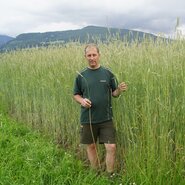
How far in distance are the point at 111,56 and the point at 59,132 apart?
2.20m

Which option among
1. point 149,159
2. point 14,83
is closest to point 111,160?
point 149,159

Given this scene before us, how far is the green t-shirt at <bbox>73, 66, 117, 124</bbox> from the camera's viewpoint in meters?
4.49

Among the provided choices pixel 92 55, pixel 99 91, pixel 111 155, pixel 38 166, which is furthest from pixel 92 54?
pixel 38 166

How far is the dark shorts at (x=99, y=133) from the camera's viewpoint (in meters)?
4.48

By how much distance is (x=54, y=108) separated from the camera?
22.0ft

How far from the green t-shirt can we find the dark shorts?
78mm

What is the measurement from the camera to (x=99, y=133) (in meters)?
4.67

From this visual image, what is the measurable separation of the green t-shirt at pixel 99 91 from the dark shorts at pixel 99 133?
0.26 feet

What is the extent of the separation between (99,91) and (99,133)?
0.56 m

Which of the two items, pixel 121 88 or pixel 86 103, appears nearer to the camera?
pixel 121 88

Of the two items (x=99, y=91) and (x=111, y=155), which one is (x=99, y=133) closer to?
(x=111, y=155)

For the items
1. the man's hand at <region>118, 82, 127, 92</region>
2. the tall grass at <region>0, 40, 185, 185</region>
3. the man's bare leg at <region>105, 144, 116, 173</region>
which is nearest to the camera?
the tall grass at <region>0, 40, 185, 185</region>

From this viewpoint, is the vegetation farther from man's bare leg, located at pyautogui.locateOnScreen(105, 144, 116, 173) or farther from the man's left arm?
the man's left arm

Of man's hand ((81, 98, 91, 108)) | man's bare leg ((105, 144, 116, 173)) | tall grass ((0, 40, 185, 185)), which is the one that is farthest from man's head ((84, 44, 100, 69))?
man's bare leg ((105, 144, 116, 173))
